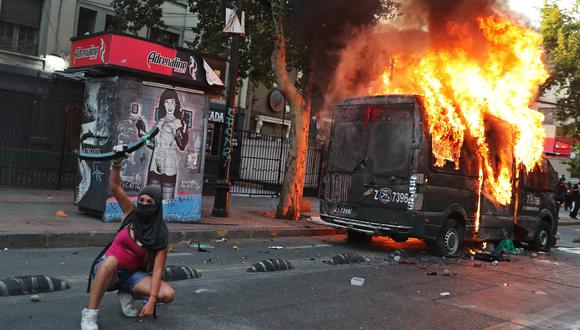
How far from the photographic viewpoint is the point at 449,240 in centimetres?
963

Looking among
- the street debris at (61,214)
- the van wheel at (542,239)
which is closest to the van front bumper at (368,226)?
the van wheel at (542,239)

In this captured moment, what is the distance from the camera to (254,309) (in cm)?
528

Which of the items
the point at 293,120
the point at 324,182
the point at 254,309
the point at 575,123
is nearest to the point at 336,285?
the point at 254,309

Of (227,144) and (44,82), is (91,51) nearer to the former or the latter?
(227,144)

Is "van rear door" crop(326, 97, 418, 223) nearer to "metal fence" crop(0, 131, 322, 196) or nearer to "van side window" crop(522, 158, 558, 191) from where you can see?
"van side window" crop(522, 158, 558, 191)

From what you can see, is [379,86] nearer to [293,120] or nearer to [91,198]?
[293,120]

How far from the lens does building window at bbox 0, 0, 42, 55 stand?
50.6 ft

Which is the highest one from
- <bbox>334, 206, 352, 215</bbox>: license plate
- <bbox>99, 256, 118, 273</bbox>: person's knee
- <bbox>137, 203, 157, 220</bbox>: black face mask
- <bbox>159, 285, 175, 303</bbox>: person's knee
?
<bbox>137, 203, 157, 220</bbox>: black face mask

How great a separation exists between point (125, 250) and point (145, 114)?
17.4 ft

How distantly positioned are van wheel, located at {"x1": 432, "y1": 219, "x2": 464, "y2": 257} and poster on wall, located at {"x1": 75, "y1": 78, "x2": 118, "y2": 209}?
19.3ft

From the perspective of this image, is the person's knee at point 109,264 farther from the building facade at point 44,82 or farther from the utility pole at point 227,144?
the building facade at point 44,82

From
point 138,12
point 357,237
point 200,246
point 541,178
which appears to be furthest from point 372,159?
point 138,12

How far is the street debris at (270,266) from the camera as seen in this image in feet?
23.7

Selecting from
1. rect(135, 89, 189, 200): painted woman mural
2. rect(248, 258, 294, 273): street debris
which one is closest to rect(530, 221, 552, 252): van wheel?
rect(248, 258, 294, 273): street debris
